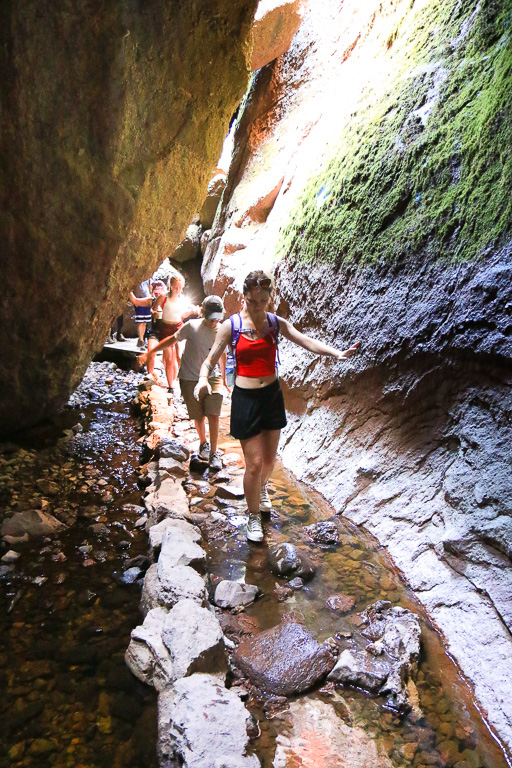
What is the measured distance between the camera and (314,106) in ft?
33.7

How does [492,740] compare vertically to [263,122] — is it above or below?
below

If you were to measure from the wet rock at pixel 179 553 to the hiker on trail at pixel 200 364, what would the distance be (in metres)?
1.86

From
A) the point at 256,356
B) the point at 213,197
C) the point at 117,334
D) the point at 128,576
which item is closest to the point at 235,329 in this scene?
the point at 256,356

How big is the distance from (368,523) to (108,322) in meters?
3.89

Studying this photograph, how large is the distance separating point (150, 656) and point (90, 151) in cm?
395

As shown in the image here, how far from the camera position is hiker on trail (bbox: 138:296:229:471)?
4.68 metres

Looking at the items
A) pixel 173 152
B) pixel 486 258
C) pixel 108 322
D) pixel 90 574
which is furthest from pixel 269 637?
pixel 173 152

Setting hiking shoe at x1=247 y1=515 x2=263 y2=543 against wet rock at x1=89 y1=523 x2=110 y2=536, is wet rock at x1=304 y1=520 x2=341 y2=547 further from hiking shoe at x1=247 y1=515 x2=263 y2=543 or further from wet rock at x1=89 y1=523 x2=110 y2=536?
wet rock at x1=89 y1=523 x2=110 y2=536

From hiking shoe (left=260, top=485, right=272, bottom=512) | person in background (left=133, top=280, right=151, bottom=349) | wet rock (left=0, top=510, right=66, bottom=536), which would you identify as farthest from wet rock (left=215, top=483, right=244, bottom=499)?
person in background (left=133, top=280, right=151, bottom=349)

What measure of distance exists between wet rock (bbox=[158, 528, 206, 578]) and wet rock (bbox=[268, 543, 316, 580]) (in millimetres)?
517

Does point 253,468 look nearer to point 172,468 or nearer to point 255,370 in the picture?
point 255,370

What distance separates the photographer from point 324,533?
354 centimetres

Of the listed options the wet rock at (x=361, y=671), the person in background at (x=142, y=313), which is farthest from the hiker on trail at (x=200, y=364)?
the person in background at (x=142, y=313)

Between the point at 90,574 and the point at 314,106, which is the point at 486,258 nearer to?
the point at 90,574
